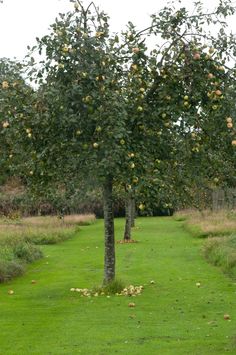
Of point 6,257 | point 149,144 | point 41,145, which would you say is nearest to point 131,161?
point 149,144

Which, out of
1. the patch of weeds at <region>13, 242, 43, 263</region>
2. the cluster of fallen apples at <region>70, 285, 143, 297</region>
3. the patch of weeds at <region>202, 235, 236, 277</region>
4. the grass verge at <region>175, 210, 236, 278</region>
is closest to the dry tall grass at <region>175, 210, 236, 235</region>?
the grass verge at <region>175, 210, 236, 278</region>

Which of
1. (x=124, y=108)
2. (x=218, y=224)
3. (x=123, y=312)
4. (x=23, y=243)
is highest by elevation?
(x=124, y=108)

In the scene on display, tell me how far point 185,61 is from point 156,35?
2.93 feet

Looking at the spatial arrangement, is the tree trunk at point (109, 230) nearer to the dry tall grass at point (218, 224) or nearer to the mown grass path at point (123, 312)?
the mown grass path at point (123, 312)

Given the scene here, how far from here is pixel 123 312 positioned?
9.84 meters

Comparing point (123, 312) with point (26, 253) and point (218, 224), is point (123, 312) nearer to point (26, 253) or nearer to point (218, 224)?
point (26, 253)

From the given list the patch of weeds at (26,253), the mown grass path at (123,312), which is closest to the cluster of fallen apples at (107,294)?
the mown grass path at (123,312)

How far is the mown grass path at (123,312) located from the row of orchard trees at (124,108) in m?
1.99

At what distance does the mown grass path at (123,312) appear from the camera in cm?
776

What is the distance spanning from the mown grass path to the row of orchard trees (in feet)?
6.52

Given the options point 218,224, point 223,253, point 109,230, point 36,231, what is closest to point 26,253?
point 223,253

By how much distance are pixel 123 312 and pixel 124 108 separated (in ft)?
11.0

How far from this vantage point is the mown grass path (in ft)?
25.5

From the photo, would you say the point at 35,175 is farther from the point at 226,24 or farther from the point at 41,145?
the point at 226,24
